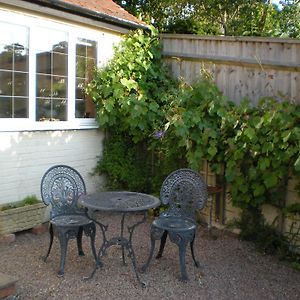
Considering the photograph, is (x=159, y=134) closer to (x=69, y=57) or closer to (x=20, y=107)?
(x=69, y=57)

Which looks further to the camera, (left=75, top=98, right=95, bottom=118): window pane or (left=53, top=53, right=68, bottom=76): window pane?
(left=75, top=98, right=95, bottom=118): window pane

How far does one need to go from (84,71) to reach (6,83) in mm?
1567

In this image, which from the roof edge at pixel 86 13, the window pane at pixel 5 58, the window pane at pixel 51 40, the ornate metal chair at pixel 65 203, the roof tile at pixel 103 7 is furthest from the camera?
the roof tile at pixel 103 7

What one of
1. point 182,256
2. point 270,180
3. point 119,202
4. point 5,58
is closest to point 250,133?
point 270,180

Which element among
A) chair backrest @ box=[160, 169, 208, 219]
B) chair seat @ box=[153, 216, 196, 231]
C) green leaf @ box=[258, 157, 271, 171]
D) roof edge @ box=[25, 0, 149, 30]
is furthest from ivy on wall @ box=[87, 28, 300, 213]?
chair seat @ box=[153, 216, 196, 231]

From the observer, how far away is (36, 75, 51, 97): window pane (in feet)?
21.1

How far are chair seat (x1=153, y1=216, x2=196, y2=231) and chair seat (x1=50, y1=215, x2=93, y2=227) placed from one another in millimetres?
764

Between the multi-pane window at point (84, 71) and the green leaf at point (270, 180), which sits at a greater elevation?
the multi-pane window at point (84, 71)

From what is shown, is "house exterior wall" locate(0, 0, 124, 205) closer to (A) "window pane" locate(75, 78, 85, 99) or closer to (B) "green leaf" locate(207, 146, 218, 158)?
(A) "window pane" locate(75, 78, 85, 99)

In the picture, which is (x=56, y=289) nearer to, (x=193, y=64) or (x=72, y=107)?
(x=72, y=107)

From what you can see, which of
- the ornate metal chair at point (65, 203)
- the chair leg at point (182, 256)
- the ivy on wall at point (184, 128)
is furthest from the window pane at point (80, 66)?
the chair leg at point (182, 256)

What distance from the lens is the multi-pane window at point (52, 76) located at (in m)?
6.45

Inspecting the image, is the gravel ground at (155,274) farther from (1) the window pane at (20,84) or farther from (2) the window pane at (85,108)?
(2) the window pane at (85,108)

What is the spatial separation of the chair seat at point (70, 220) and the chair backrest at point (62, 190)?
9 centimetres
